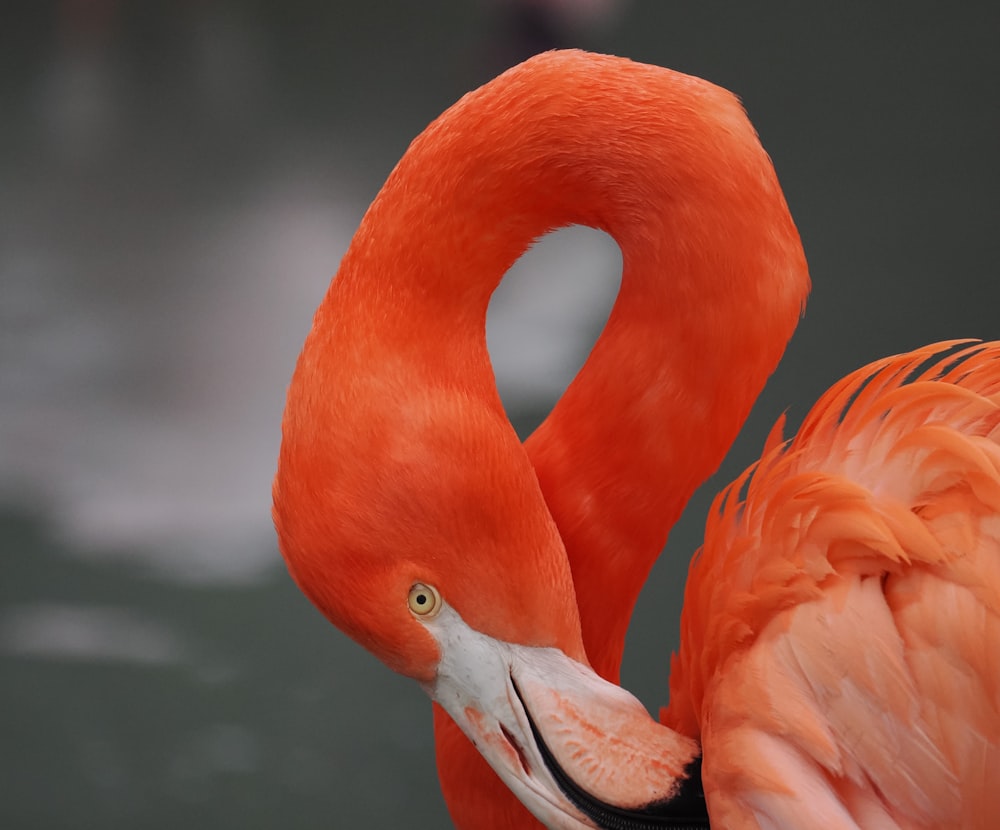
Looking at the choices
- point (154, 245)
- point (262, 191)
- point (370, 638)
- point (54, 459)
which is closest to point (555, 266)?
point (262, 191)

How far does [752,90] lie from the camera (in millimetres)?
2451

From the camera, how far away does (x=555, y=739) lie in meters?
0.92

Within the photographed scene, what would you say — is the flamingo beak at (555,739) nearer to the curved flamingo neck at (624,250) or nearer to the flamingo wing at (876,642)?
the flamingo wing at (876,642)

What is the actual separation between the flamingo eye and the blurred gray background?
0.97 metres

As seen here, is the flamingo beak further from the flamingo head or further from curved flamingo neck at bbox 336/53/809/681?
curved flamingo neck at bbox 336/53/809/681

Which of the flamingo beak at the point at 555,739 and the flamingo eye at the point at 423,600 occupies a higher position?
the flamingo eye at the point at 423,600

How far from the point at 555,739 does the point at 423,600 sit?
0.57 ft

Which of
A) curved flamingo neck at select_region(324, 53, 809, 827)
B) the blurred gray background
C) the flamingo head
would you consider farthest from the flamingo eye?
the blurred gray background

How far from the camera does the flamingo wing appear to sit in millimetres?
839

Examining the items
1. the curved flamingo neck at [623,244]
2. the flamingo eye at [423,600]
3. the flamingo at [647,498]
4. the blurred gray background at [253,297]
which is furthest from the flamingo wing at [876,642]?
the blurred gray background at [253,297]

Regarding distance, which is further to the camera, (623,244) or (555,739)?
(623,244)

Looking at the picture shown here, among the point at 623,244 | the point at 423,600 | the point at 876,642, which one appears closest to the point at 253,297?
the point at 623,244

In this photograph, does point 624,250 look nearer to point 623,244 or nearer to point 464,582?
point 623,244

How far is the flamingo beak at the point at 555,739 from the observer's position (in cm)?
92
